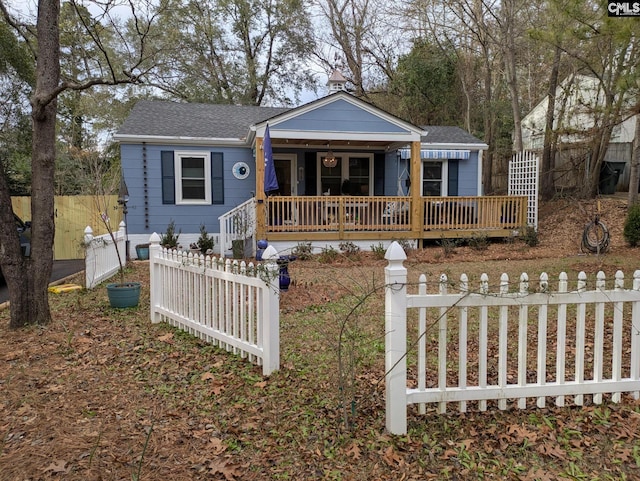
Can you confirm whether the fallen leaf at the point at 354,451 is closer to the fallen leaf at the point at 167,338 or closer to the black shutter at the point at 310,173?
the fallen leaf at the point at 167,338

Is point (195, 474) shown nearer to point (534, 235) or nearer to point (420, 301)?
point (420, 301)

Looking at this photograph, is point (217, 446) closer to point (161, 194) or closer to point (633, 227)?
point (161, 194)

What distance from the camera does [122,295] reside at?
6230 millimetres

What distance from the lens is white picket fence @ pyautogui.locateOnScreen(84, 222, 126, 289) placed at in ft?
24.7

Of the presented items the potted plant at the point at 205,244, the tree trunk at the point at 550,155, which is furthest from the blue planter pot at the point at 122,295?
the tree trunk at the point at 550,155

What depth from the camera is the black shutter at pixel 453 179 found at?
14.0 metres

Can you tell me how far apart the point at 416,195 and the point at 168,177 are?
649cm

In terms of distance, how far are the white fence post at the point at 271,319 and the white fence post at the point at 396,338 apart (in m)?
1.14

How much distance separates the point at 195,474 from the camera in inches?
100.0

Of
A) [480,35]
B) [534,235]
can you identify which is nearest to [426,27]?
[480,35]

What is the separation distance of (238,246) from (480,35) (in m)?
14.3

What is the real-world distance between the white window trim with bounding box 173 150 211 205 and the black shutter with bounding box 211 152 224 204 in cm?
11

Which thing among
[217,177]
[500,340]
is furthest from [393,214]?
[500,340]

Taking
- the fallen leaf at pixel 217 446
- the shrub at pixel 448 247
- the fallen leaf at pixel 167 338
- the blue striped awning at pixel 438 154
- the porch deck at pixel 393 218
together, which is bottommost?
the fallen leaf at pixel 217 446
